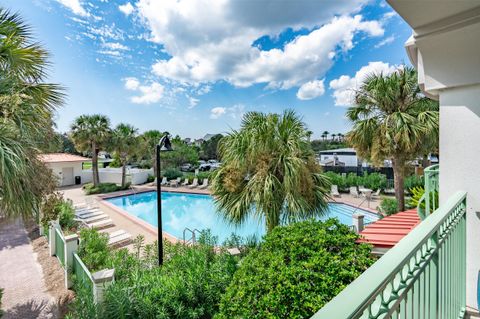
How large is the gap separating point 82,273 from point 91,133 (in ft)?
60.4

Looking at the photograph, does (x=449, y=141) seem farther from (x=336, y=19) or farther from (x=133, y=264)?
(x=336, y=19)

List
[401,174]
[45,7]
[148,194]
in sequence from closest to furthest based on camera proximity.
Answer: [45,7]
[401,174]
[148,194]

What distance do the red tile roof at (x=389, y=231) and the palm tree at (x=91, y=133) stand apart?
71.3ft

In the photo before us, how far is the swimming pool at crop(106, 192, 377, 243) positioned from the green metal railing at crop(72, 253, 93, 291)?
6629mm

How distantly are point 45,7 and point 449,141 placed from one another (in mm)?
11237

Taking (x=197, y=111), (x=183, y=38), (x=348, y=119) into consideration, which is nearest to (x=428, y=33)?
(x=348, y=119)

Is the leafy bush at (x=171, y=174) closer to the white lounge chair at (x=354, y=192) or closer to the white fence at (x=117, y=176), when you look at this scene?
the white fence at (x=117, y=176)

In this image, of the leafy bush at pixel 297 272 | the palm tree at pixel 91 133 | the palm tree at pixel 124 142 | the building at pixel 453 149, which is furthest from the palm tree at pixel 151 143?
the building at pixel 453 149

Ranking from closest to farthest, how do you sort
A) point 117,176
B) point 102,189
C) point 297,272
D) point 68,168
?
point 297,272, point 102,189, point 68,168, point 117,176

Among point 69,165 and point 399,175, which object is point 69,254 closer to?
point 399,175

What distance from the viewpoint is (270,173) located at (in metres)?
6.33

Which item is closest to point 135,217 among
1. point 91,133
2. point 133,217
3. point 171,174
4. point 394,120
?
point 133,217

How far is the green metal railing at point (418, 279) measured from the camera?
79 centimetres

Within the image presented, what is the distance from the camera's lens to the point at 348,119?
1059 cm
